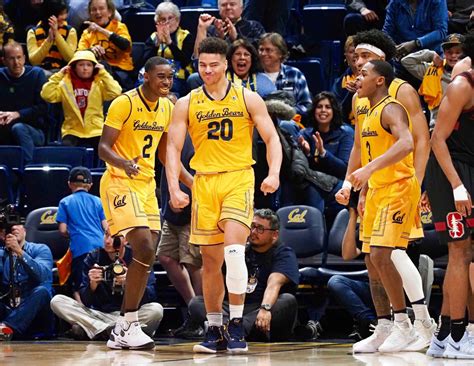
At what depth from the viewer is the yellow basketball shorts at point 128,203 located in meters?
8.66

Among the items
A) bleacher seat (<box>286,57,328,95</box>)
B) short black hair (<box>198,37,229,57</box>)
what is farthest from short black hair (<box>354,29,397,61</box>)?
bleacher seat (<box>286,57,328,95</box>)

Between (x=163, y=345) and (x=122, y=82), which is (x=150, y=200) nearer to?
(x=163, y=345)

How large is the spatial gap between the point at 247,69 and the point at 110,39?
2572 mm

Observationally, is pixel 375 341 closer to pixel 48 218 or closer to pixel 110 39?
pixel 48 218

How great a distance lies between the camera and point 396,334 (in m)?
8.06

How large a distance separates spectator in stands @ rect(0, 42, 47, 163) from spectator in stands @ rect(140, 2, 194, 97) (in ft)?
5.03

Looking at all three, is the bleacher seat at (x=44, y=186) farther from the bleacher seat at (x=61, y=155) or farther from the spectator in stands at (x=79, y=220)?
the spectator in stands at (x=79, y=220)

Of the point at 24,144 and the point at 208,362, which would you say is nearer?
the point at 208,362

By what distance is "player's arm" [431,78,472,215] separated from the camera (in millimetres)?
7161

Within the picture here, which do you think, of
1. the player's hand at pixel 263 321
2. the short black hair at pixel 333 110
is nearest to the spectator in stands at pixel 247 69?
the short black hair at pixel 333 110

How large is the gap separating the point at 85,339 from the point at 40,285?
2.85 feet

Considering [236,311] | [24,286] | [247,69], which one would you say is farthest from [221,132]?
[247,69]

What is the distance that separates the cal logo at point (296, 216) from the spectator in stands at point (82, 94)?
303 centimetres

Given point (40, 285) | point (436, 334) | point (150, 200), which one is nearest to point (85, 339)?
point (40, 285)
